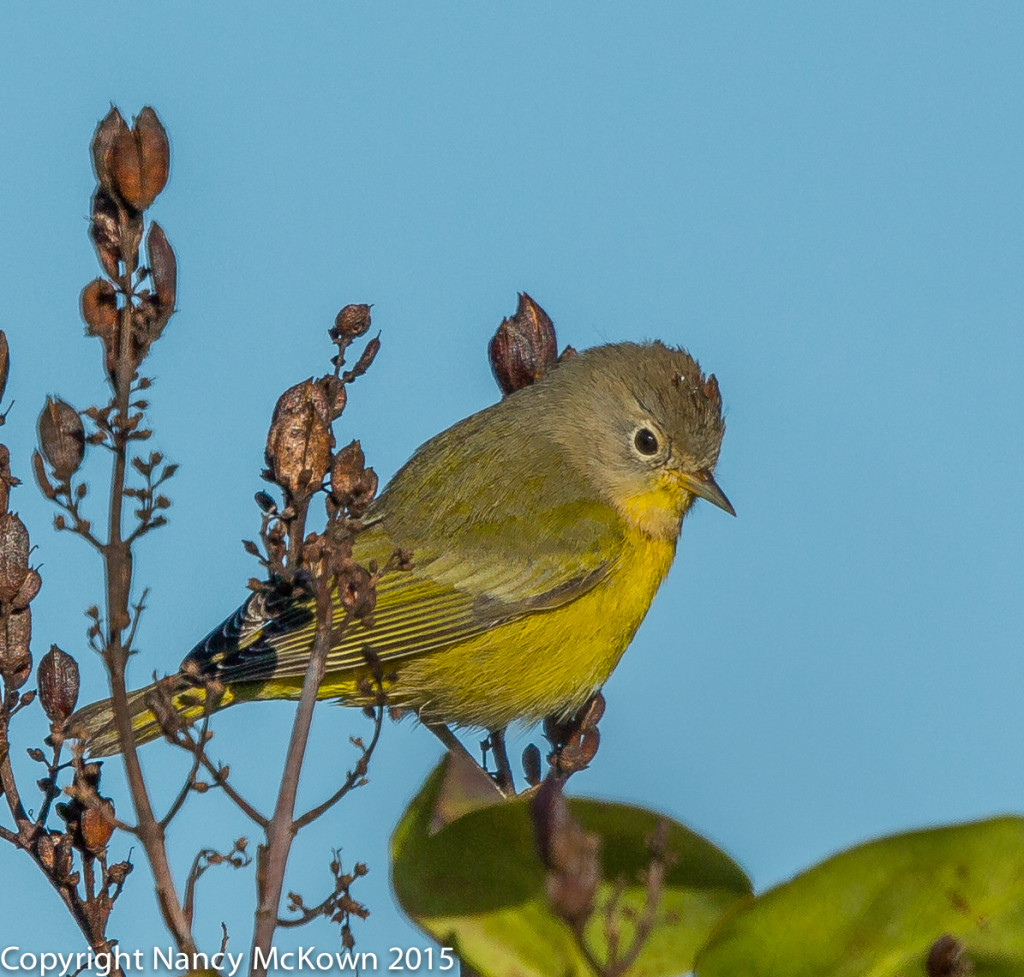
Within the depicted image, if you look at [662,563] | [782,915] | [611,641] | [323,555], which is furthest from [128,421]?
[662,563]

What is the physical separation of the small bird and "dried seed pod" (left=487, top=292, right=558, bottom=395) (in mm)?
661

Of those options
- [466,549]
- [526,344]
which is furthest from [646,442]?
[526,344]

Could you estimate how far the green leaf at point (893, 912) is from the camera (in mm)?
1742

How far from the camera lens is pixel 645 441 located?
521cm

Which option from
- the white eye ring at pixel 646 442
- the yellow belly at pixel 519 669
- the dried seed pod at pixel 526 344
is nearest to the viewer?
the dried seed pod at pixel 526 344

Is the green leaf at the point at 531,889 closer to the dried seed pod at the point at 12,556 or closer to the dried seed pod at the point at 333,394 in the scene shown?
the dried seed pod at the point at 333,394

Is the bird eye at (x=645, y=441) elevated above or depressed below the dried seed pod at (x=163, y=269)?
above

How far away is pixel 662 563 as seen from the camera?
5.16 meters

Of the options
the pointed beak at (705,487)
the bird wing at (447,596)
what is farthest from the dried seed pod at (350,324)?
the pointed beak at (705,487)

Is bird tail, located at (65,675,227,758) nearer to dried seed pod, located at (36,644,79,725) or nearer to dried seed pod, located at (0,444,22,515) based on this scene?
dried seed pod, located at (36,644,79,725)

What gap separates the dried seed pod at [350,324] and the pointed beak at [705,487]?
268 centimetres

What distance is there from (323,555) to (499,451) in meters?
2.94

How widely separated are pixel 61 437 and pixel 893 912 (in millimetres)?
1489

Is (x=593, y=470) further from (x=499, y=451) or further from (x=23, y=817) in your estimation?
(x=23, y=817)
